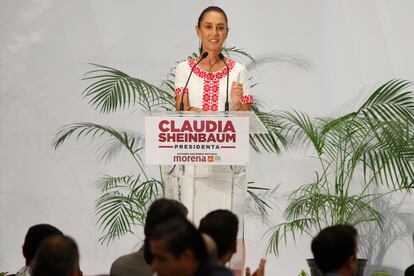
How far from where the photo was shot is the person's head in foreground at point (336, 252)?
13.7 feet

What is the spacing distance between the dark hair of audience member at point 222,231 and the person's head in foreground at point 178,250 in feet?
2.45

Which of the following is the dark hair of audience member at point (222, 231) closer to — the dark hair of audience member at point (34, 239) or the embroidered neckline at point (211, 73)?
the dark hair of audience member at point (34, 239)

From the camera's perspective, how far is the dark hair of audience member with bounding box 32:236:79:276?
12.3 ft

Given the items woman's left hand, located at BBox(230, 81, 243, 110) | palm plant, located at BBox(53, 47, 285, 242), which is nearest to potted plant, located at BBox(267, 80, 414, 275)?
palm plant, located at BBox(53, 47, 285, 242)

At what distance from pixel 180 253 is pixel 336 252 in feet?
2.74

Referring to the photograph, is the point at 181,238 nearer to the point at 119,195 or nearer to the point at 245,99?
the point at 245,99

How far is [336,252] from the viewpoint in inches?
165

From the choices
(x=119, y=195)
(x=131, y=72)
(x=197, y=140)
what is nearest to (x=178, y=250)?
(x=197, y=140)

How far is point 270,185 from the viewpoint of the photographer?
8.34 meters

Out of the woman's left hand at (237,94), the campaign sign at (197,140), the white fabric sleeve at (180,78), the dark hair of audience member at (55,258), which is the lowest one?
the dark hair of audience member at (55,258)

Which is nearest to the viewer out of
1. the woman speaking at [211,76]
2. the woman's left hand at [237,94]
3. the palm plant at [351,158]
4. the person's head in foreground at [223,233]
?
the person's head in foreground at [223,233]

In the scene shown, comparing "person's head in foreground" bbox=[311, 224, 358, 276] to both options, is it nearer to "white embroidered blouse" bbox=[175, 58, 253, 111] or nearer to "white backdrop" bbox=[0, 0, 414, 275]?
"white embroidered blouse" bbox=[175, 58, 253, 111]

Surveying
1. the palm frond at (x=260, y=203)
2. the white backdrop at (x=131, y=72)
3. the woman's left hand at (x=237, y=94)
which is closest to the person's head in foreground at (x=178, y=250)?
the woman's left hand at (x=237, y=94)

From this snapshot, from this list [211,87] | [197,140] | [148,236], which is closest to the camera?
[148,236]
